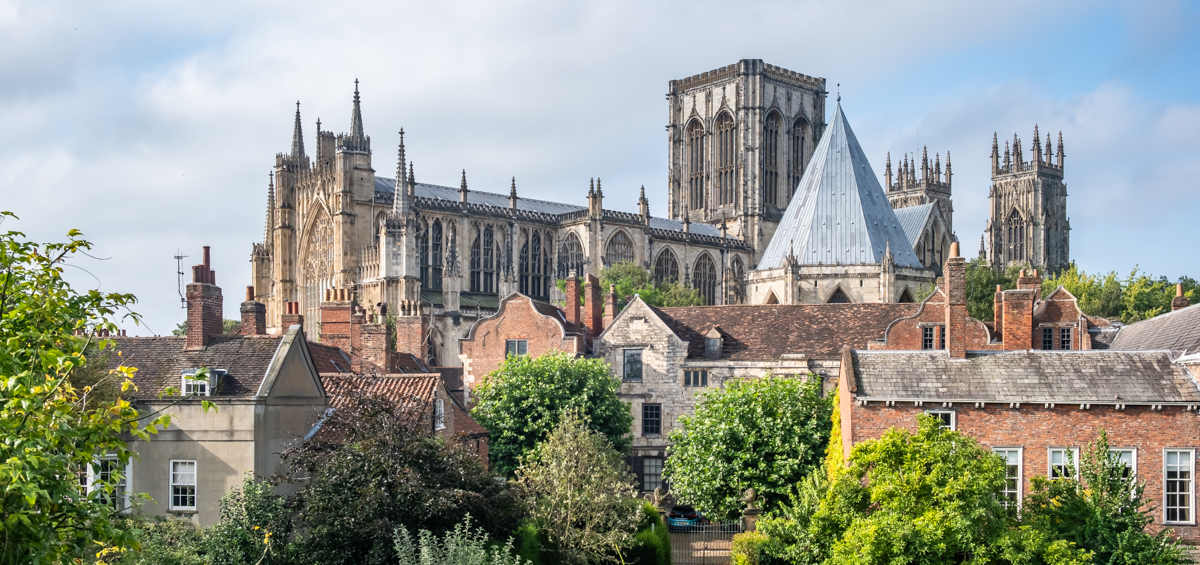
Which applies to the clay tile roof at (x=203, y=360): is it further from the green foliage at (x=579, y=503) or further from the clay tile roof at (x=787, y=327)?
the clay tile roof at (x=787, y=327)

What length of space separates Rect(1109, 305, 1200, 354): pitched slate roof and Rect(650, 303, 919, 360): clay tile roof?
30.4 ft

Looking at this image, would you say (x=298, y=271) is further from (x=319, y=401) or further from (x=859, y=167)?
(x=319, y=401)

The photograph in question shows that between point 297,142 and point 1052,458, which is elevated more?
point 297,142

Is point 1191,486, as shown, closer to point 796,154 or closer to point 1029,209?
point 796,154

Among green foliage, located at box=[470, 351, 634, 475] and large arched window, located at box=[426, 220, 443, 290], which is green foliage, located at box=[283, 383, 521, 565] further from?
large arched window, located at box=[426, 220, 443, 290]

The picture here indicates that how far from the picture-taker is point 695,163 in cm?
11825

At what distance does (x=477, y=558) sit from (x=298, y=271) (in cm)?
7019

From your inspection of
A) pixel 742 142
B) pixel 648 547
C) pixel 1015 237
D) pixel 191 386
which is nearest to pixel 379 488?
pixel 191 386

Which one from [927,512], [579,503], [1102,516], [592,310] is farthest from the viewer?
[592,310]

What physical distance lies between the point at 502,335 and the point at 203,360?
807 inches

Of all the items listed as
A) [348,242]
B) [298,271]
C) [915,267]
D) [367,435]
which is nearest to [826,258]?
[915,267]

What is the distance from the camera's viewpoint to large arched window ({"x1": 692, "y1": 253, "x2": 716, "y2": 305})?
10244 centimetres

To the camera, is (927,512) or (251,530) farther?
(927,512)

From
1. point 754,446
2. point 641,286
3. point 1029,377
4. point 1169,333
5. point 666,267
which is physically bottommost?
point 754,446
